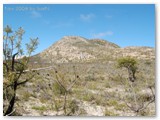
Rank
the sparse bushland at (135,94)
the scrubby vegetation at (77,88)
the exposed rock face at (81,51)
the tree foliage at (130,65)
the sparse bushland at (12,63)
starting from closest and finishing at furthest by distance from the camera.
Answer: the sparse bushland at (12,63), the scrubby vegetation at (77,88), the sparse bushland at (135,94), the exposed rock face at (81,51), the tree foliage at (130,65)

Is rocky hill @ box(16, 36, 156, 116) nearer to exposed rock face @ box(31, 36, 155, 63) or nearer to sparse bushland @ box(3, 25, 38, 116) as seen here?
exposed rock face @ box(31, 36, 155, 63)

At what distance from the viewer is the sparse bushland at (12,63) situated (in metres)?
4.05

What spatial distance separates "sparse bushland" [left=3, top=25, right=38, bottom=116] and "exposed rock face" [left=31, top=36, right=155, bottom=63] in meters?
0.20

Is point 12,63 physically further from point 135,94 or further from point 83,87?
point 135,94

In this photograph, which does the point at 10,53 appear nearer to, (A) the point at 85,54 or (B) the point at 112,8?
(B) the point at 112,8

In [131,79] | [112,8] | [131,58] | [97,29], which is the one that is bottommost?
[131,79]

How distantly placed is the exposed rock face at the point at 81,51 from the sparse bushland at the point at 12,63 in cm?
20

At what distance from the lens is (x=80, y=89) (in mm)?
4938

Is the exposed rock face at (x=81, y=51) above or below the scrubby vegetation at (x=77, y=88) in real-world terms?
above

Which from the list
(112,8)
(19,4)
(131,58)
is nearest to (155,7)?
(112,8)

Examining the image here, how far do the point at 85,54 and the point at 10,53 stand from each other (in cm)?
204

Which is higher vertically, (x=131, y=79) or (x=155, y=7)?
(x=155, y=7)

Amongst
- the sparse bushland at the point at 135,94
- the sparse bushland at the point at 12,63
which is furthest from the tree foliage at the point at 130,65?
the sparse bushland at the point at 12,63

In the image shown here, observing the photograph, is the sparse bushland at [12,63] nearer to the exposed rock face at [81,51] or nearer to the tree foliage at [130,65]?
the exposed rock face at [81,51]
